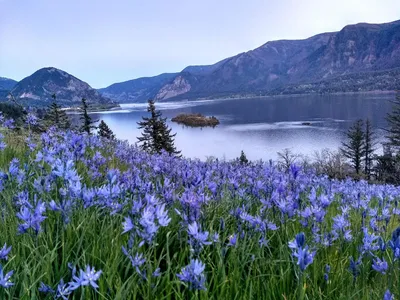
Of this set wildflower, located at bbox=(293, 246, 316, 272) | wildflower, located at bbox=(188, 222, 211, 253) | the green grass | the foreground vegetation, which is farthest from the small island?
wildflower, located at bbox=(293, 246, 316, 272)

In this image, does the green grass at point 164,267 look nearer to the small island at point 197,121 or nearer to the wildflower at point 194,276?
the wildflower at point 194,276

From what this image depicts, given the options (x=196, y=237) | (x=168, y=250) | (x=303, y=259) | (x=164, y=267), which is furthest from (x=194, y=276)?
(x=164, y=267)

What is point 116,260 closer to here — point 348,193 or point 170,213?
point 170,213

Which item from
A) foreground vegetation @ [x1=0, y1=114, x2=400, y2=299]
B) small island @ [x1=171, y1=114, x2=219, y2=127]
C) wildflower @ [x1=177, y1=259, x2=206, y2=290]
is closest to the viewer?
wildflower @ [x1=177, y1=259, x2=206, y2=290]

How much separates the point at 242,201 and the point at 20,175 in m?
2.00

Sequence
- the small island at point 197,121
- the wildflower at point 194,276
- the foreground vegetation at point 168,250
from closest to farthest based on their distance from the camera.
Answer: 1. the wildflower at point 194,276
2. the foreground vegetation at point 168,250
3. the small island at point 197,121

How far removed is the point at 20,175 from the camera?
2.91 m

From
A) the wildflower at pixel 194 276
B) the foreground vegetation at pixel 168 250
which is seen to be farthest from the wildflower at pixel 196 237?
the wildflower at pixel 194 276

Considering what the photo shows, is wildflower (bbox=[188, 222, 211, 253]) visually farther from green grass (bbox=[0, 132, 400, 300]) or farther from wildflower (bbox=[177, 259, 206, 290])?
wildflower (bbox=[177, 259, 206, 290])

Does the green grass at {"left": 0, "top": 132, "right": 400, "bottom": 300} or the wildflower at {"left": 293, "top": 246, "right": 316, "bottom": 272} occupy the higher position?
the wildflower at {"left": 293, "top": 246, "right": 316, "bottom": 272}

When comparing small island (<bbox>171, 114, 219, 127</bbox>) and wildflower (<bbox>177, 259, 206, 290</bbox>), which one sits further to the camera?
small island (<bbox>171, 114, 219, 127</bbox>)

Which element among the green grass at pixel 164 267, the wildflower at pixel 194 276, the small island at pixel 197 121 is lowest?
the small island at pixel 197 121

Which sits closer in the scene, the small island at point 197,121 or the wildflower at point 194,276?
the wildflower at point 194,276

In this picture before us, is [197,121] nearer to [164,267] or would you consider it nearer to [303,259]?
[164,267]
